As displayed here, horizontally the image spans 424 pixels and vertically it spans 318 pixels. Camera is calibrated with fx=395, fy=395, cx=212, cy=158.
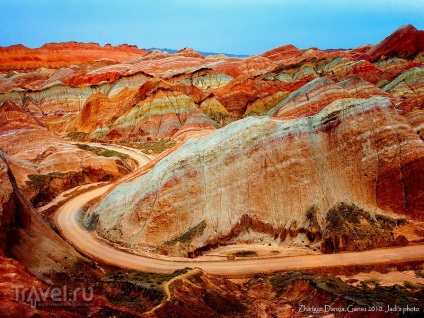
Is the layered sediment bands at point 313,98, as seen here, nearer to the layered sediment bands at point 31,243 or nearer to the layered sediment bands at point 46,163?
the layered sediment bands at point 46,163

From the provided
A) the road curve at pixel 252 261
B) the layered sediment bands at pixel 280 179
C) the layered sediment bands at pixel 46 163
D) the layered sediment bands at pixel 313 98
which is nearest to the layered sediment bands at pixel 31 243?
the road curve at pixel 252 261

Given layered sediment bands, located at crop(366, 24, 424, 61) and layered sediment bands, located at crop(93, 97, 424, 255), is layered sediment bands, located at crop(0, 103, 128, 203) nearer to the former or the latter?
layered sediment bands, located at crop(93, 97, 424, 255)

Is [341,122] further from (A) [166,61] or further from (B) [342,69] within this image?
(A) [166,61]

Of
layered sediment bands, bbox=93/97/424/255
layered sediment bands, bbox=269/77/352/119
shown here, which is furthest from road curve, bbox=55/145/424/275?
layered sediment bands, bbox=269/77/352/119

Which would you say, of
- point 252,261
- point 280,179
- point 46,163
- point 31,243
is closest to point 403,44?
point 280,179

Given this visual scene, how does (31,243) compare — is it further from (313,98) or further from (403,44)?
(403,44)

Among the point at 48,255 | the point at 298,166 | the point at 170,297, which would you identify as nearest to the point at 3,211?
the point at 48,255

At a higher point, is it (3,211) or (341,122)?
(341,122)
